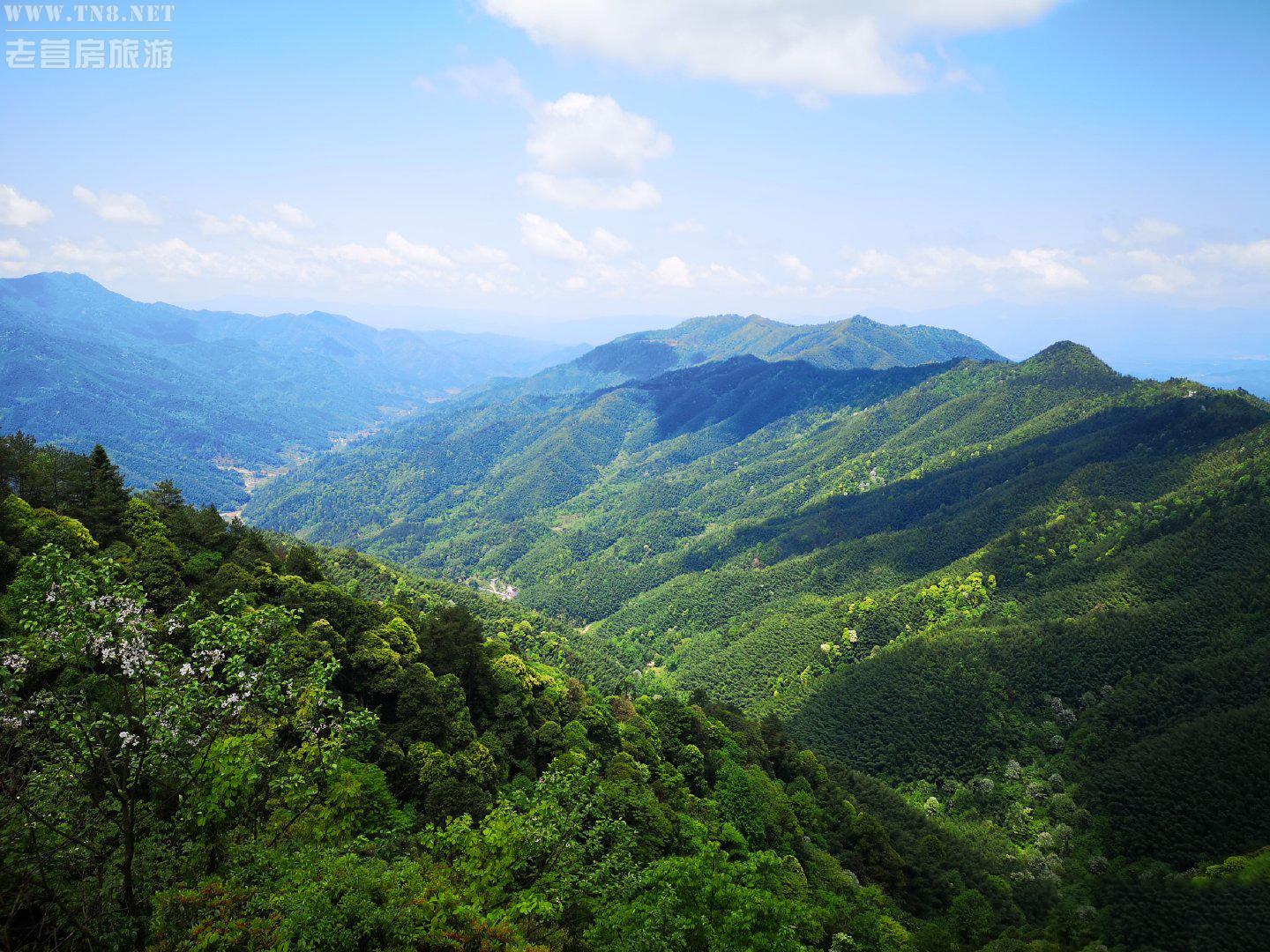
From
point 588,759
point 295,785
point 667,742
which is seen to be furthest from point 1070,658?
point 295,785

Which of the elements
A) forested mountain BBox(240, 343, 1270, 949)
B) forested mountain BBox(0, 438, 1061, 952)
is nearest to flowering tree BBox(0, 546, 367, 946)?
forested mountain BBox(0, 438, 1061, 952)

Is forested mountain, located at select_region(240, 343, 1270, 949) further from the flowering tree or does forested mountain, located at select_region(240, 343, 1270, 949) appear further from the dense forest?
the flowering tree

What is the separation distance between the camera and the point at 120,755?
611 inches

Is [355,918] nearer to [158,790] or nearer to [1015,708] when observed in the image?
[158,790]

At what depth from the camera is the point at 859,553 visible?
18338 cm

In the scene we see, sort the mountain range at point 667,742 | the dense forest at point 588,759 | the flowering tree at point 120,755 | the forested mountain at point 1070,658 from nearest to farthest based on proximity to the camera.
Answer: the flowering tree at point 120,755 → the dense forest at point 588,759 → the mountain range at point 667,742 → the forested mountain at point 1070,658

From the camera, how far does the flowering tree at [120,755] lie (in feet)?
48.4

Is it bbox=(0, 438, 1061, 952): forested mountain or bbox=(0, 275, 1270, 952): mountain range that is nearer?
bbox=(0, 438, 1061, 952): forested mountain

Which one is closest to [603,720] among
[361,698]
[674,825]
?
[674,825]

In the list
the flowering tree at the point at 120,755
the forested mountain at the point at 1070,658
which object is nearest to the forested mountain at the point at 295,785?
the flowering tree at the point at 120,755

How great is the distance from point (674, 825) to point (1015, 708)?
9703 cm

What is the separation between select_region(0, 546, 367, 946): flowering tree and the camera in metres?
14.8

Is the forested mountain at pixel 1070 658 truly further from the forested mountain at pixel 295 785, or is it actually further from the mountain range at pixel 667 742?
the forested mountain at pixel 295 785

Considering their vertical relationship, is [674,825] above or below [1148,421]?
below
